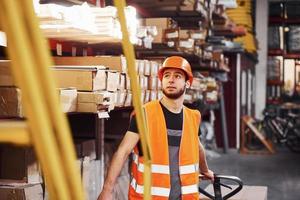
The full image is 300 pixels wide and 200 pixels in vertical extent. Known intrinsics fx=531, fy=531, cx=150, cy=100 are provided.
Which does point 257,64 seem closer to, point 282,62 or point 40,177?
point 282,62

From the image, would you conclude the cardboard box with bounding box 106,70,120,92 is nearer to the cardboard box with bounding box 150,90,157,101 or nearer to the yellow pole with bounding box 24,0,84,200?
the cardboard box with bounding box 150,90,157,101

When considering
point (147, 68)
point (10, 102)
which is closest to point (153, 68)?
point (147, 68)

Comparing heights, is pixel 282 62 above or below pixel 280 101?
above

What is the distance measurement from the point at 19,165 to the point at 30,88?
9.10 ft

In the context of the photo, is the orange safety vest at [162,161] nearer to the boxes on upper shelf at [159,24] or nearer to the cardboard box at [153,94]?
the cardboard box at [153,94]

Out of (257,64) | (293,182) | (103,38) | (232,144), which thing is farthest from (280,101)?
(103,38)

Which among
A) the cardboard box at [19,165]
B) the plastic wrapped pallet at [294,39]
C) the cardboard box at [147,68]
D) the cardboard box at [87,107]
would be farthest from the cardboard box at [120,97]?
the plastic wrapped pallet at [294,39]

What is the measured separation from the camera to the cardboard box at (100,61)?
444cm

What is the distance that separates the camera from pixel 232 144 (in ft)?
47.8

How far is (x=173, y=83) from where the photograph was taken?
12.6 feet

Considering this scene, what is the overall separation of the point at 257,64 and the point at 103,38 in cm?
1501

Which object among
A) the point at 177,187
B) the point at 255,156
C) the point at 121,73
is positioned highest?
the point at 121,73

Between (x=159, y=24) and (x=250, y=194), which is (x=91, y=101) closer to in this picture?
(x=250, y=194)

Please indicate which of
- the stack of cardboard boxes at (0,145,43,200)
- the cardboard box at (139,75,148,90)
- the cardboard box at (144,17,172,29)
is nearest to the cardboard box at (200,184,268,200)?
the cardboard box at (139,75,148,90)
